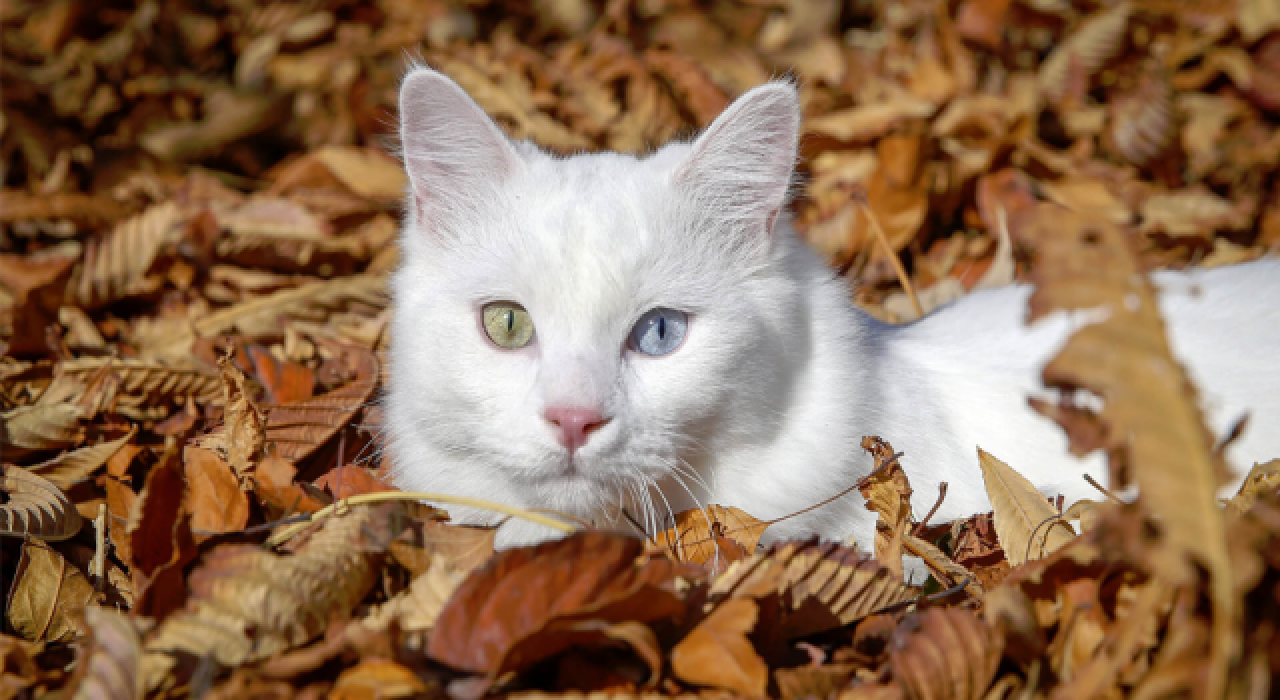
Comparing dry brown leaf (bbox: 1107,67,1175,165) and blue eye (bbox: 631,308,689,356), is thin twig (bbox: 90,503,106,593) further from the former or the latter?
dry brown leaf (bbox: 1107,67,1175,165)

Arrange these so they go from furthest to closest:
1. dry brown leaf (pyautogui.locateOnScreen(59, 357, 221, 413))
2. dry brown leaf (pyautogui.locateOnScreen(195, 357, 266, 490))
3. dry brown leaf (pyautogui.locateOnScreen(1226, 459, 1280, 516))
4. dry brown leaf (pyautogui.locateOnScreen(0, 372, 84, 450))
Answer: dry brown leaf (pyautogui.locateOnScreen(59, 357, 221, 413)) < dry brown leaf (pyautogui.locateOnScreen(0, 372, 84, 450)) < dry brown leaf (pyautogui.locateOnScreen(195, 357, 266, 490)) < dry brown leaf (pyautogui.locateOnScreen(1226, 459, 1280, 516))

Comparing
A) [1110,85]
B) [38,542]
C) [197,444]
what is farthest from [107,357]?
[1110,85]

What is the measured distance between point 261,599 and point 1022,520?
144 cm

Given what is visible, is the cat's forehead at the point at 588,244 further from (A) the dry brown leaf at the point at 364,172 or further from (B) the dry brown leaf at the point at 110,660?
(A) the dry brown leaf at the point at 364,172

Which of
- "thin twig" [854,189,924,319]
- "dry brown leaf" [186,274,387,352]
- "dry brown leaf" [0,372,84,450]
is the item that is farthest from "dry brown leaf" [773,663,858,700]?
"dry brown leaf" [186,274,387,352]

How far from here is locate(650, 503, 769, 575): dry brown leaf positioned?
1850 mm

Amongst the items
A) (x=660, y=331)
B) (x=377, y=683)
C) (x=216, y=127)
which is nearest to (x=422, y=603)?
(x=377, y=683)

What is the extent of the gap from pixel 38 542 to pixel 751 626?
155cm

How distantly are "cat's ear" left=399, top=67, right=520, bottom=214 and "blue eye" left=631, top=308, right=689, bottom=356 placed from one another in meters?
0.53

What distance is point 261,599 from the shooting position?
142 centimetres

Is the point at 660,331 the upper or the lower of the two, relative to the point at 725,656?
upper

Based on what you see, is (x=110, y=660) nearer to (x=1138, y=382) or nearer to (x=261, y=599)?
(x=261, y=599)

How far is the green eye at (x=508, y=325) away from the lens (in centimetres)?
194

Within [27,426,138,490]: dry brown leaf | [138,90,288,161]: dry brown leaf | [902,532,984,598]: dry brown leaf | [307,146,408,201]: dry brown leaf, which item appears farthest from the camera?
[138,90,288,161]: dry brown leaf
